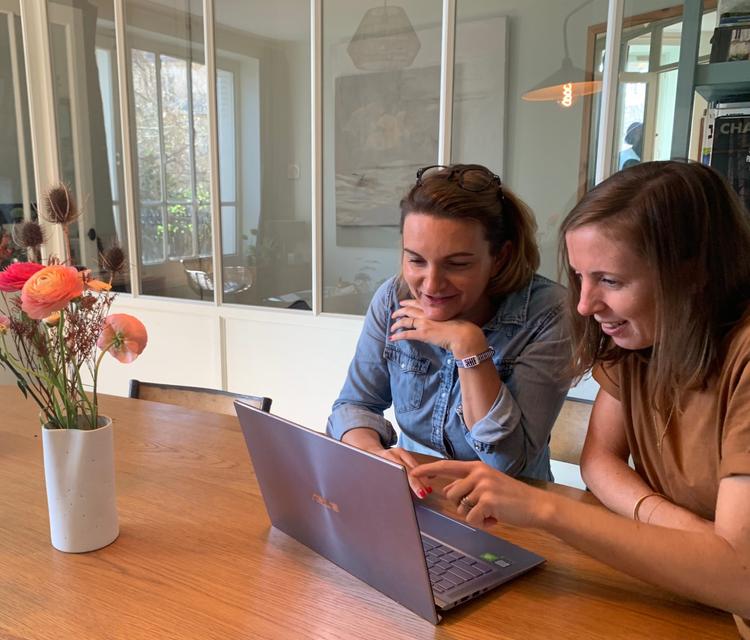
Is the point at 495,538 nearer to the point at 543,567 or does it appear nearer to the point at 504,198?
the point at 543,567

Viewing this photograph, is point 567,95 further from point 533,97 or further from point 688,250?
point 688,250

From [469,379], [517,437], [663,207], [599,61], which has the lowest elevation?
[517,437]

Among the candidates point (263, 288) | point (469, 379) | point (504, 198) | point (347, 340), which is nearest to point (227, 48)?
point (263, 288)

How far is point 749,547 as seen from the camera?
0.78 meters

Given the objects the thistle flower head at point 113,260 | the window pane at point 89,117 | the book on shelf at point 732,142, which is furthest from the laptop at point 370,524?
the window pane at point 89,117

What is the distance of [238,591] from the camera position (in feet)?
2.78

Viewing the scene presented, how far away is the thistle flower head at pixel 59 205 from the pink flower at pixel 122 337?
157mm

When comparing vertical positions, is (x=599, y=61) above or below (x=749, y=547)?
above

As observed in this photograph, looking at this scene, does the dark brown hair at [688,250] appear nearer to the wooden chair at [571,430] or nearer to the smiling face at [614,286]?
the smiling face at [614,286]

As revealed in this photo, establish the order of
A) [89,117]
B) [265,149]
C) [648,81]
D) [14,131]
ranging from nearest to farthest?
[648,81]
[265,149]
[89,117]
[14,131]

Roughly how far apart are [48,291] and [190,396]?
1.02 m

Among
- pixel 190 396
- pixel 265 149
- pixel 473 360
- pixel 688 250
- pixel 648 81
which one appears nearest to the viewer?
pixel 688 250

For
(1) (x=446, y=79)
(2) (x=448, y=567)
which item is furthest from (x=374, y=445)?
(1) (x=446, y=79)

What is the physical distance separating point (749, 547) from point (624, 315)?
35 centimetres
